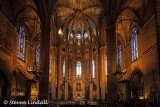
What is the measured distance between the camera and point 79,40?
49.8 metres

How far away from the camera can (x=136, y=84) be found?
116 ft

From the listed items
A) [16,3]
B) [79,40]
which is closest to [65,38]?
[79,40]

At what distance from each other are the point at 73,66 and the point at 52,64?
693 centimetres

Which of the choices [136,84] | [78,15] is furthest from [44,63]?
[78,15]

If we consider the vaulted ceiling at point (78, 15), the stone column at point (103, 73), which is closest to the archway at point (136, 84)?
the stone column at point (103, 73)

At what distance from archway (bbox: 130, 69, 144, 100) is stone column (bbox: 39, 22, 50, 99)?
13.4m

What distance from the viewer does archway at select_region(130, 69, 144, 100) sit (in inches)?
1329

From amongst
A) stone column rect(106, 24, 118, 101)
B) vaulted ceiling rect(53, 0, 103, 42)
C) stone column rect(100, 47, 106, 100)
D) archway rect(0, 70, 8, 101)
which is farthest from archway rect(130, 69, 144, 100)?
archway rect(0, 70, 8, 101)

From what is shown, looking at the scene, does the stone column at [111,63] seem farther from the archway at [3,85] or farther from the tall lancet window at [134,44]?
the archway at [3,85]

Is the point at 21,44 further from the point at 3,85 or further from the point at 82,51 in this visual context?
the point at 82,51

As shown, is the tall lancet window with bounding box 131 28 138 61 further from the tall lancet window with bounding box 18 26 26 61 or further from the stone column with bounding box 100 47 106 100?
the tall lancet window with bounding box 18 26 26 61

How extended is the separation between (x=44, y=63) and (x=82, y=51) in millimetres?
22648

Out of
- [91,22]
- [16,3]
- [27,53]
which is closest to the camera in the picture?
[16,3]

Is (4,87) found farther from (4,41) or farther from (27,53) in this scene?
(27,53)
